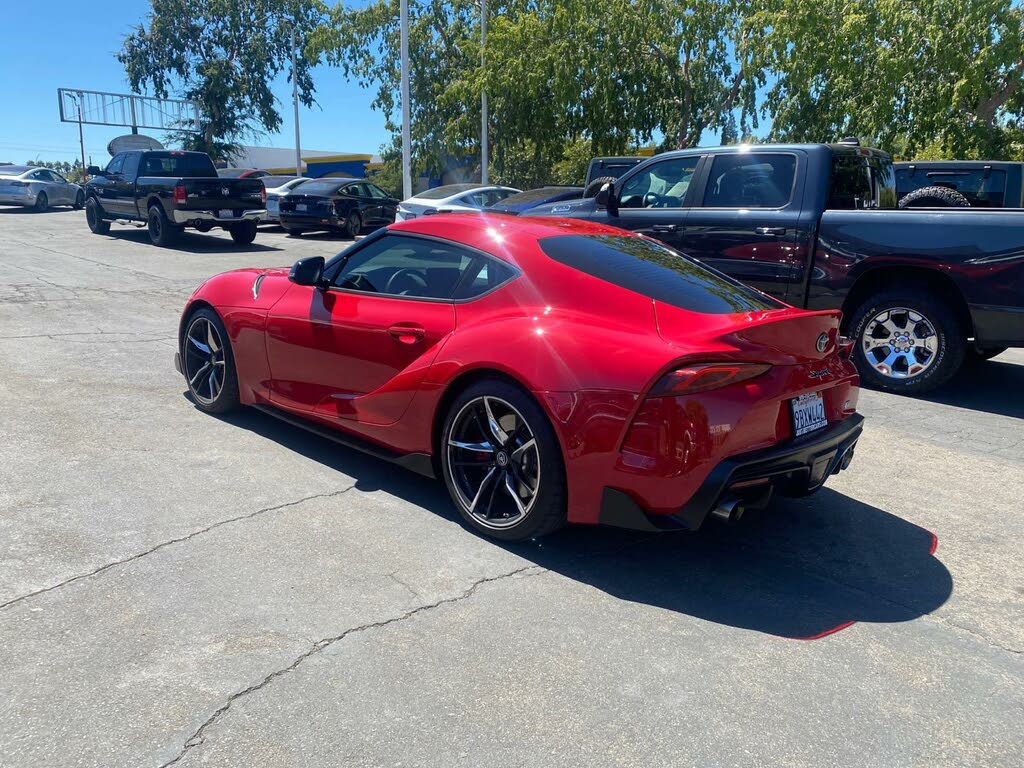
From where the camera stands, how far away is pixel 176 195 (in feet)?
54.1

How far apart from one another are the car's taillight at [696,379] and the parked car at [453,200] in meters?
13.4

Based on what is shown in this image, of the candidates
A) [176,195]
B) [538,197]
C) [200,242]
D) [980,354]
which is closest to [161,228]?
[176,195]

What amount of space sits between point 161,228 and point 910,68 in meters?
16.1

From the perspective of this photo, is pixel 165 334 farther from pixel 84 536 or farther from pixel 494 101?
pixel 494 101

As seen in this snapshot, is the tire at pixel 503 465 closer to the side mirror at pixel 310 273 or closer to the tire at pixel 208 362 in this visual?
the side mirror at pixel 310 273

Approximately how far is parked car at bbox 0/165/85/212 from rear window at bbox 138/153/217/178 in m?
14.3

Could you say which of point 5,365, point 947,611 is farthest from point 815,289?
point 5,365

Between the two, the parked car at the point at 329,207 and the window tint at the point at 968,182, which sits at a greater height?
the window tint at the point at 968,182

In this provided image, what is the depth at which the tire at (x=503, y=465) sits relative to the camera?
3619mm

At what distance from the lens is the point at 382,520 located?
162 inches

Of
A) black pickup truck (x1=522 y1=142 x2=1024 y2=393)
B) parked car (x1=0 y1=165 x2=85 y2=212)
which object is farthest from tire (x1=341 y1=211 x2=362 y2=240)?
parked car (x1=0 y1=165 x2=85 y2=212)

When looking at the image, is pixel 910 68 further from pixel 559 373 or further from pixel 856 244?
pixel 559 373

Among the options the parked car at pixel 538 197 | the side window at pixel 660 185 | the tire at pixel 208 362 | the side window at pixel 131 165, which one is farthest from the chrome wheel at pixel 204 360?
the side window at pixel 131 165

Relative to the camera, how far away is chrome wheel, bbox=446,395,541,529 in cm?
374
